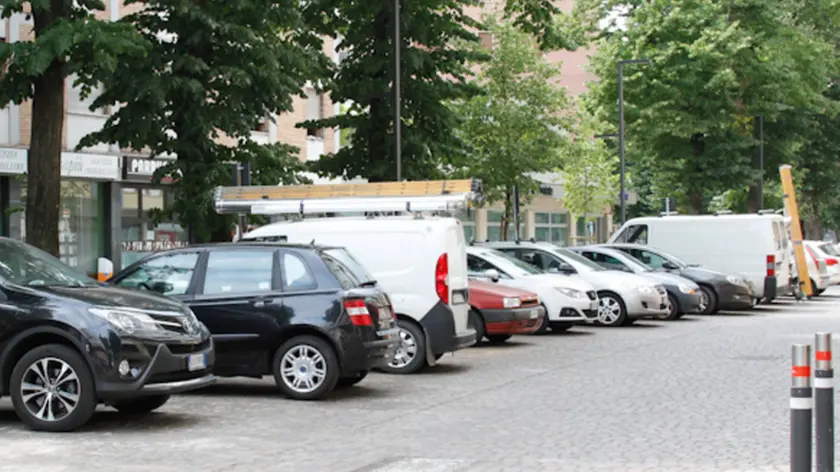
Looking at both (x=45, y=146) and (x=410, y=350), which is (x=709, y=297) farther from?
(x=45, y=146)

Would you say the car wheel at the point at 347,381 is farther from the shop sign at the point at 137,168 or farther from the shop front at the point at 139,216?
the shop front at the point at 139,216

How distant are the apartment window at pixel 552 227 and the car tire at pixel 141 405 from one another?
55.7 m

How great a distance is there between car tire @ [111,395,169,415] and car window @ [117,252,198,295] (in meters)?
1.85

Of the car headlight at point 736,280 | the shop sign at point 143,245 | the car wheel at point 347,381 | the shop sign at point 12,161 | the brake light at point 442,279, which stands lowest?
the car wheel at point 347,381

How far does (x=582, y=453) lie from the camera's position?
9.45 m

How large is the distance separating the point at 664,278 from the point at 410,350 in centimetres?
1162

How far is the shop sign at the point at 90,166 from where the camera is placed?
3078 centimetres

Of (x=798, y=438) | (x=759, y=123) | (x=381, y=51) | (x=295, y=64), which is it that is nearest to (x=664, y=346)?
(x=295, y=64)

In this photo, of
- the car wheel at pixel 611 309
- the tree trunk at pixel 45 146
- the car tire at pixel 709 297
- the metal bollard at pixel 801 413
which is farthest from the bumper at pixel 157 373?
the car tire at pixel 709 297

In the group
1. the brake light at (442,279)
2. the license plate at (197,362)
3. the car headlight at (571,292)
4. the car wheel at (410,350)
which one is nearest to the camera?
the license plate at (197,362)

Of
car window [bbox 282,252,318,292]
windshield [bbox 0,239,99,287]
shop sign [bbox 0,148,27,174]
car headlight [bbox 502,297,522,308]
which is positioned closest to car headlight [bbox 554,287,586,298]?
car headlight [bbox 502,297,522,308]

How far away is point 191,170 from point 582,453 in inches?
528

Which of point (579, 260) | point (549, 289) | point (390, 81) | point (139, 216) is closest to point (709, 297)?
point (579, 260)

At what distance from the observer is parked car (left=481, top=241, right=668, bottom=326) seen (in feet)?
77.3
